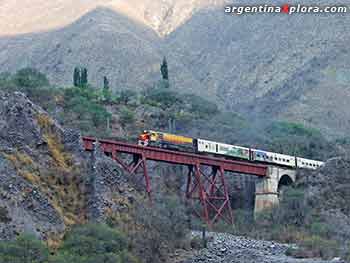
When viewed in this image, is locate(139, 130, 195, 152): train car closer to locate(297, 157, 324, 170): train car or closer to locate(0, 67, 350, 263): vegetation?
locate(0, 67, 350, 263): vegetation

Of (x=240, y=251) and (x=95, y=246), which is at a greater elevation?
(x=95, y=246)

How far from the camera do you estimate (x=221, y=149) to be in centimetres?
6762

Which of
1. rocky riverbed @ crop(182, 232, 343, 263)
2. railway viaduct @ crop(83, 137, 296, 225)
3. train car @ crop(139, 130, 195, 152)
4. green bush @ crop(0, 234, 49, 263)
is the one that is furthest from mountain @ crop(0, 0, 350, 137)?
green bush @ crop(0, 234, 49, 263)

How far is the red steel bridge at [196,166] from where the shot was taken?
53656 mm

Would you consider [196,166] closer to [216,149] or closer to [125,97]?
[216,149]

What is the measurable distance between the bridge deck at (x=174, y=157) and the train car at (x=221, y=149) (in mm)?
813

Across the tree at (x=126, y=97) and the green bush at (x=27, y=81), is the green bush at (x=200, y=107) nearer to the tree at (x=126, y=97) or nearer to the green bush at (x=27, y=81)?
the tree at (x=126, y=97)

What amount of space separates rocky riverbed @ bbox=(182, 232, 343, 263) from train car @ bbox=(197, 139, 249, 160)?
11.6 m

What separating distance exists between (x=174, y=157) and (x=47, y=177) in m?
14.6

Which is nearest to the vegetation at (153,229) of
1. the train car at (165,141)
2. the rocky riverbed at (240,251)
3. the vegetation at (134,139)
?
the vegetation at (134,139)

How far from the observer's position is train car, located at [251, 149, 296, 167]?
69375 mm

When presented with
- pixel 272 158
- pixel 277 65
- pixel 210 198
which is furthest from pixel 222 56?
pixel 210 198

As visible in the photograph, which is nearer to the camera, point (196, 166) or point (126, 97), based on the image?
point (196, 166)

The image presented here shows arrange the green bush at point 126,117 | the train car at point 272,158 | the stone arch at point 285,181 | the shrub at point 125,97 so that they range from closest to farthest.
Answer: the stone arch at point 285,181 < the train car at point 272,158 < the green bush at point 126,117 < the shrub at point 125,97
